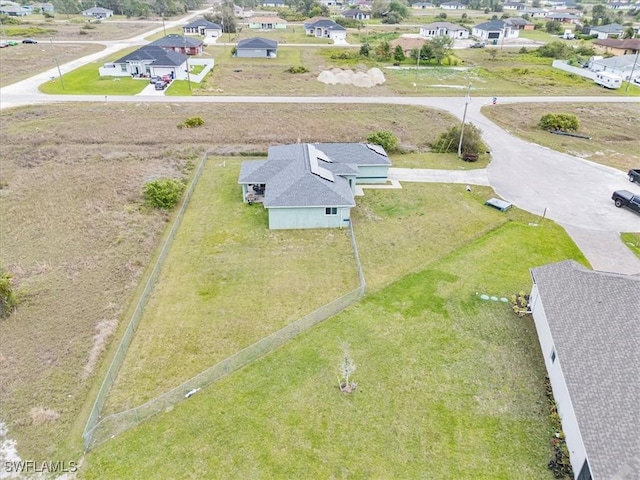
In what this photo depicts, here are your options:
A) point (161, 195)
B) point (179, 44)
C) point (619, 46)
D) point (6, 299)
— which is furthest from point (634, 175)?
point (179, 44)

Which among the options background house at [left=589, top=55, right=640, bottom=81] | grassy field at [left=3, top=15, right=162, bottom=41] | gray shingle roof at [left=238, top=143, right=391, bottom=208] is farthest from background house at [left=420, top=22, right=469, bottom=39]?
gray shingle roof at [left=238, top=143, right=391, bottom=208]

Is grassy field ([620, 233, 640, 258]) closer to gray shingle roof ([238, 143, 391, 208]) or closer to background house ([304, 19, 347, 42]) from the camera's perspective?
gray shingle roof ([238, 143, 391, 208])

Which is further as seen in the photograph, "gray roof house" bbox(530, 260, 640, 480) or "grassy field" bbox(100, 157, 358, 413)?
"grassy field" bbox(100, 157, 358, 413)

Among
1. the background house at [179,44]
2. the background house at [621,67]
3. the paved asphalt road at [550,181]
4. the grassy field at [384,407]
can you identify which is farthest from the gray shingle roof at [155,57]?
the background house at [621,67]

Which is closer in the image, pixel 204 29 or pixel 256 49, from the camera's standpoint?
pixel 256 49

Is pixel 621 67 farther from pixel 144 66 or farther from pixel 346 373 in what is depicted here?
pixel 346 373

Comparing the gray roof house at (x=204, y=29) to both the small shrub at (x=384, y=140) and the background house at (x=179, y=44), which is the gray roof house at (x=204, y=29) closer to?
the background house at (x=179, y=44)

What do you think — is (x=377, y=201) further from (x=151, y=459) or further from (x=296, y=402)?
(x=151, y=459)
